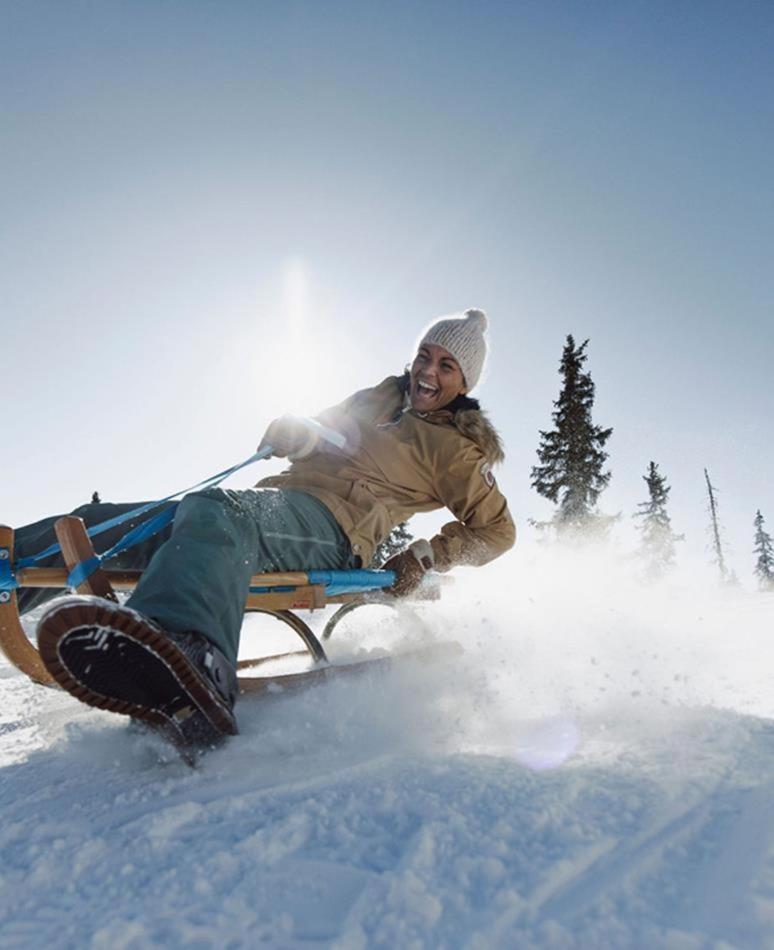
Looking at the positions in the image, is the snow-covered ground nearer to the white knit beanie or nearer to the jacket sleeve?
the jacket sleeve

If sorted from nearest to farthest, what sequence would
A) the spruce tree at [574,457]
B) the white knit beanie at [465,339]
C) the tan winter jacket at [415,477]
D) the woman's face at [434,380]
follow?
the tan winter jacket at [415,477] → the woman's face at [434,380] → the white knit beanie at [465,339] → the spruce tree at [574,457]

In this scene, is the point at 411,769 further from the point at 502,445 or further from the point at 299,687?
the point at 502,445

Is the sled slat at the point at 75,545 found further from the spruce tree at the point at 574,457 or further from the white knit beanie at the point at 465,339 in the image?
the spruce tree at the point at 574,457

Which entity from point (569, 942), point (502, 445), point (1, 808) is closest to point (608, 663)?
point (502, 445)

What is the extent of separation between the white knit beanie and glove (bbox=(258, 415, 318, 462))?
1175 millimetres

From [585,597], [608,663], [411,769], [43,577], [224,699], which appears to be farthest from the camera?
[585,597]

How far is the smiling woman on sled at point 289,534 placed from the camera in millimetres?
1361

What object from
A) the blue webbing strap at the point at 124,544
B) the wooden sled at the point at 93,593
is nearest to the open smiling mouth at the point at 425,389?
the wooden sled at the point at 93,593

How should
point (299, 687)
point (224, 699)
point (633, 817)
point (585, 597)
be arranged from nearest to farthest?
point (633, 817), point (224, 699), point (299, 687), point (585, 597)

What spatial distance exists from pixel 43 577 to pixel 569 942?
212 cm

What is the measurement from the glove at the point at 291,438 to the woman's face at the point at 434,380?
794mm

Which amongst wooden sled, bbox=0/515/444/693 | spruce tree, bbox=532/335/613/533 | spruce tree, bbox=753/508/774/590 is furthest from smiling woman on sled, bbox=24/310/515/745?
spruce tree, bbox=753/508/774/590

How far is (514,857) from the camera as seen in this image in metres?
0.97

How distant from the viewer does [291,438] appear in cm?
298
